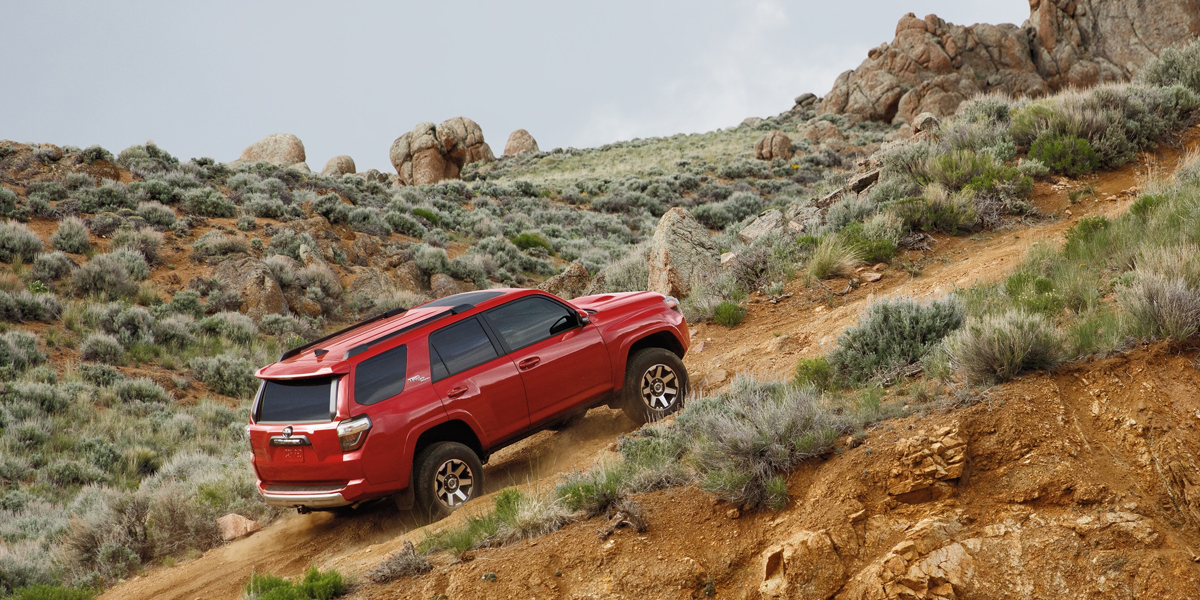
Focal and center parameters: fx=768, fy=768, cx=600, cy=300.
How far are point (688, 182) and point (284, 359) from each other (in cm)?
3053

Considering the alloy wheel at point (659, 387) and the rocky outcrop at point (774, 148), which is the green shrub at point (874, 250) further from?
the rocky outcrop at point (774, 148)

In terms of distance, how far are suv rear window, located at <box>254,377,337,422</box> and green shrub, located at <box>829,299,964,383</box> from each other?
15.7 ft

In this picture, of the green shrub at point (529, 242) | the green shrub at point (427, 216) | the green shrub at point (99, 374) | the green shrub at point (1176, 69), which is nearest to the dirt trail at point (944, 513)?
the green shrub at point (99, 374)

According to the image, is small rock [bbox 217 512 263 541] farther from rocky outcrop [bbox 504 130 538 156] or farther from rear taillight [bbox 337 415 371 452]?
rocky outcrop [bbox 504 130 538 156]

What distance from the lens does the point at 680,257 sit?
13703mm

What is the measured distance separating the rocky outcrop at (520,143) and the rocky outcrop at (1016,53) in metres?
25.0

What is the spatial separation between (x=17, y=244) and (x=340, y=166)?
33140mm

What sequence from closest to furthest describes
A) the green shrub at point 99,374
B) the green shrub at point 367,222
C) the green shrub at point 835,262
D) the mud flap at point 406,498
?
the mud flap at point 406,498
the green shrub at point 835,262
the green shrub at point 99,374
the green shrub at point 367,222

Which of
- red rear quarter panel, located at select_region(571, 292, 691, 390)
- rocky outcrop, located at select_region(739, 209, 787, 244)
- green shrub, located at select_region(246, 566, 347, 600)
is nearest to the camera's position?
green shrub, located at select_region(246, 566, 347, 600)

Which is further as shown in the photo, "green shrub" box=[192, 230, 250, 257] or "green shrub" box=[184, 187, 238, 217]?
"green shrub" box=[184, 187, 238, 217]

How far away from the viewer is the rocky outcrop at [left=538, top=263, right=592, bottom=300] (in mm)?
16828

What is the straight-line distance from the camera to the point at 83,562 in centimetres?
755

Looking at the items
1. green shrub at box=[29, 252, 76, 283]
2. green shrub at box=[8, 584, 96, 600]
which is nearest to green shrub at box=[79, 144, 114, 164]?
green shrub at box=[29, 252, 76, 283]

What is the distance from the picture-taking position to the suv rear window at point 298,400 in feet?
21.1
